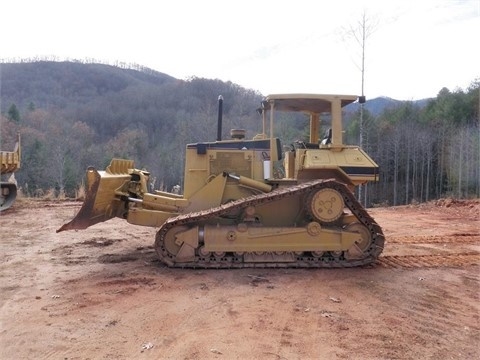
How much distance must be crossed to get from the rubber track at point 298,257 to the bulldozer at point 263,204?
0.01 metres

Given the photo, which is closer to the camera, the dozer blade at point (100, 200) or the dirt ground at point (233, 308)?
the dirt ground at point (233, 308)

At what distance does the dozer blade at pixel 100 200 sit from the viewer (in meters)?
6.73

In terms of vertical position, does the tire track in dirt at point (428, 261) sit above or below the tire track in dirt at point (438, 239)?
below

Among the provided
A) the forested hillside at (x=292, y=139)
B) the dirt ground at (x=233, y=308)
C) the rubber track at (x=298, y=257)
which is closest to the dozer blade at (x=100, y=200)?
the dirt ground at (x=233, y=308)

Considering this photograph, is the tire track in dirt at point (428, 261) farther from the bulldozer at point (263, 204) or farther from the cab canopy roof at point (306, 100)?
the cab canopy roof at point (306, 100)

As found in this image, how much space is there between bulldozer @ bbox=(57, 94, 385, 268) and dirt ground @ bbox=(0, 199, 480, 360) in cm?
32

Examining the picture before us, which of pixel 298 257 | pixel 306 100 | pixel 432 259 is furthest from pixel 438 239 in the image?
pixel 306 100

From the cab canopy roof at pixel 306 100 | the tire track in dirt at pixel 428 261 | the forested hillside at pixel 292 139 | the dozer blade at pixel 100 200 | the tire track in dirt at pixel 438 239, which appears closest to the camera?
the dozer blade at pixel 100 200

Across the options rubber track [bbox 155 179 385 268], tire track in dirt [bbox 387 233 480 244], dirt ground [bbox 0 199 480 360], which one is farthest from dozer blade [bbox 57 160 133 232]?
tire track in dirt [bbox 387 233 480 244]

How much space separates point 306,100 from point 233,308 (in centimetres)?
366

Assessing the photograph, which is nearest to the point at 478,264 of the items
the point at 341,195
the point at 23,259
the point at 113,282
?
the point at 341,195

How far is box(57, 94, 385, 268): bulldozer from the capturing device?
6504 mm

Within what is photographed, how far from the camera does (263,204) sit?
6809 mm

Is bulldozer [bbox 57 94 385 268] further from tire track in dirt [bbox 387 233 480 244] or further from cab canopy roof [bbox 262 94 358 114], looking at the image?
tire track in dirt [bbox 387 233 480 244]
